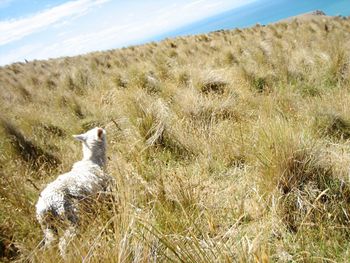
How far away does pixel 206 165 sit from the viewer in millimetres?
3670

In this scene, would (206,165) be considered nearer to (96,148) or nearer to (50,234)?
(96,148)

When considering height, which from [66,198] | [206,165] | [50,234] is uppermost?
[66,198]

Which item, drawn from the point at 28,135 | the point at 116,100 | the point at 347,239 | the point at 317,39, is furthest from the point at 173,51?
the point at 347,239

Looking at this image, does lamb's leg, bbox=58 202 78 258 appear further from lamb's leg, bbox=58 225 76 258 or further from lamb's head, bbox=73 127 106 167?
lamb's head, bbox=73 127 106 167

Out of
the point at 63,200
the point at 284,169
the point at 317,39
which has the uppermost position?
the point at 63,200

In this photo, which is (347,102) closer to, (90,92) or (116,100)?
(116,100)

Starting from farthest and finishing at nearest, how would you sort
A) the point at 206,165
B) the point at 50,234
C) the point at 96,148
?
the point at 206,165
the point at 96,148
the point at 50,234

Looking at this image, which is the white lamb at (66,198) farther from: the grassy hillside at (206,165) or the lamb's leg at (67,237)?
the grassy hillside at (206,165)

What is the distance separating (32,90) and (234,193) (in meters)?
8.88

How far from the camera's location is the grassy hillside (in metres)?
1.98

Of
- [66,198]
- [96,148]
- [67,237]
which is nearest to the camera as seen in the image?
[67,237]

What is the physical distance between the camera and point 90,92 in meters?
8.31

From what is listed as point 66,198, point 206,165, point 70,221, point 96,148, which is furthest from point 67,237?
point 206,165

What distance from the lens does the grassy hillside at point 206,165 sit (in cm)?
198
